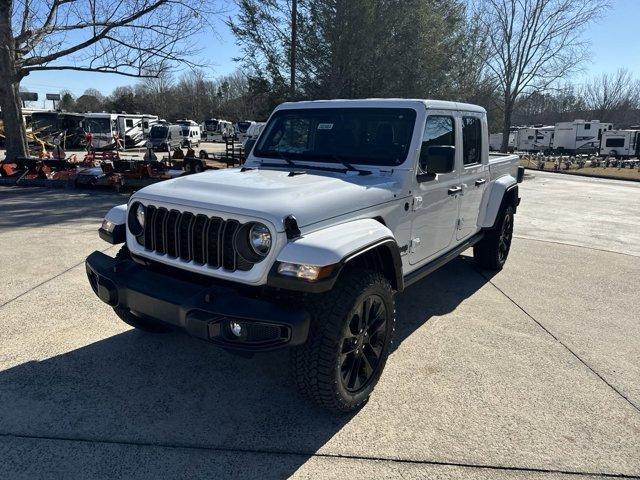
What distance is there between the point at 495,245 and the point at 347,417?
12.1 feet

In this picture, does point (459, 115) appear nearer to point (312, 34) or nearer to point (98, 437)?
point (98, 437)

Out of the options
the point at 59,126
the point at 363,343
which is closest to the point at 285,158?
the point at 363,343

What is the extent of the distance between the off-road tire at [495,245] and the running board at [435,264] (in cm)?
36

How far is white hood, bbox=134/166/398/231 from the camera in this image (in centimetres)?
274

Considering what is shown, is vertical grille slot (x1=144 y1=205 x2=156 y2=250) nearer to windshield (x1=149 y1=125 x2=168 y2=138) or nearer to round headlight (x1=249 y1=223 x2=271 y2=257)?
round headlight (x1=249 y1=223 x2=271 y2=257)

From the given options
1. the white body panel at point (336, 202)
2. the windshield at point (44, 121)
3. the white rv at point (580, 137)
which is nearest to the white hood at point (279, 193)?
the white body panel at point (336, 202)

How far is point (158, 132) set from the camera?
98.8 ft

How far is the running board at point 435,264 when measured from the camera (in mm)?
3853

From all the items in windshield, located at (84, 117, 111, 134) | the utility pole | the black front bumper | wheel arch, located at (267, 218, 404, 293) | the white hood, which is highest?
the utility pole

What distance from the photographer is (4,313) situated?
4.27 meters

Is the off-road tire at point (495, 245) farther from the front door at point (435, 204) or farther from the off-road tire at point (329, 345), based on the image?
the off-road tire at point (329, 345)

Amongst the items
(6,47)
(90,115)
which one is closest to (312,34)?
(6,47)

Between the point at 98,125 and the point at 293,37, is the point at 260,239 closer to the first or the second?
the point at 293,37

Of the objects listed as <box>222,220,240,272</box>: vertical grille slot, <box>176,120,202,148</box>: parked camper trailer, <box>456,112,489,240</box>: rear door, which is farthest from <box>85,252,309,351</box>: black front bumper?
<box>176,120,202,148</box>: parked camper trailer
